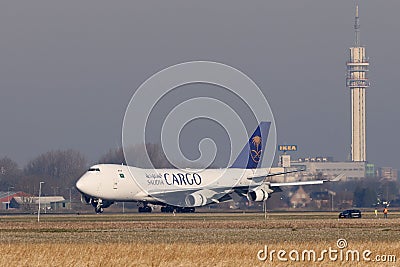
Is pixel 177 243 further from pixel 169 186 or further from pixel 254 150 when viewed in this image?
pixel 254 150

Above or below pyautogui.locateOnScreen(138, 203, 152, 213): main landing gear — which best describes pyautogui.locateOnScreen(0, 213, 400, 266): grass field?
below

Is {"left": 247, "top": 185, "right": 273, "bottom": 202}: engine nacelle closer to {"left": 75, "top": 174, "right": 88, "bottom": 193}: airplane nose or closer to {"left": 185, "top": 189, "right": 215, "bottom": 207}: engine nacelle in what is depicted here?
{"left": 185, "top": 189, "right": 215, "bottom": 207}: engine nacelle

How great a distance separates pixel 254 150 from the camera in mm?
110688

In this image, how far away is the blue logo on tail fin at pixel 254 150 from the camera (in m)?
108

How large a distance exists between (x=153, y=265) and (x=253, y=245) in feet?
31.9

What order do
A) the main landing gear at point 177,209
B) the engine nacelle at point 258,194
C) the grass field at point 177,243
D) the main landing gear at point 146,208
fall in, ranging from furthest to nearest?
the engine nacelle at point 258,194 < the main landing gear at point 146,208 < the main landing gear at point 177,209 < the grass field at point 177,243

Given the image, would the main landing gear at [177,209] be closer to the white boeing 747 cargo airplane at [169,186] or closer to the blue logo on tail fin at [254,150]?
the white boeing 747 cargo airplane at [169,186]

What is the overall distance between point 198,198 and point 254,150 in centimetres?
1505

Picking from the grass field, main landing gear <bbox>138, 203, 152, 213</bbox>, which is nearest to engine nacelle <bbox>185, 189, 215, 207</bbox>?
main landing gear <bbox>138, 203, 152, 213</bbox>

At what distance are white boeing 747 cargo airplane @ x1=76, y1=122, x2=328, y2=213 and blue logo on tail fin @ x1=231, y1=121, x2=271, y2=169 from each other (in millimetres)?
2315

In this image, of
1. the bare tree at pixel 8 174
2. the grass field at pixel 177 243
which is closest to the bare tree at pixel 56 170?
the bare tree at pixel 8 174

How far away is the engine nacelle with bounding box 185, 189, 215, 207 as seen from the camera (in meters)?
97.0

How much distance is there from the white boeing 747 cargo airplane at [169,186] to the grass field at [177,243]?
1118 inches

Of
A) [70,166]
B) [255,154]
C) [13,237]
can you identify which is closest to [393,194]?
[255,154]
